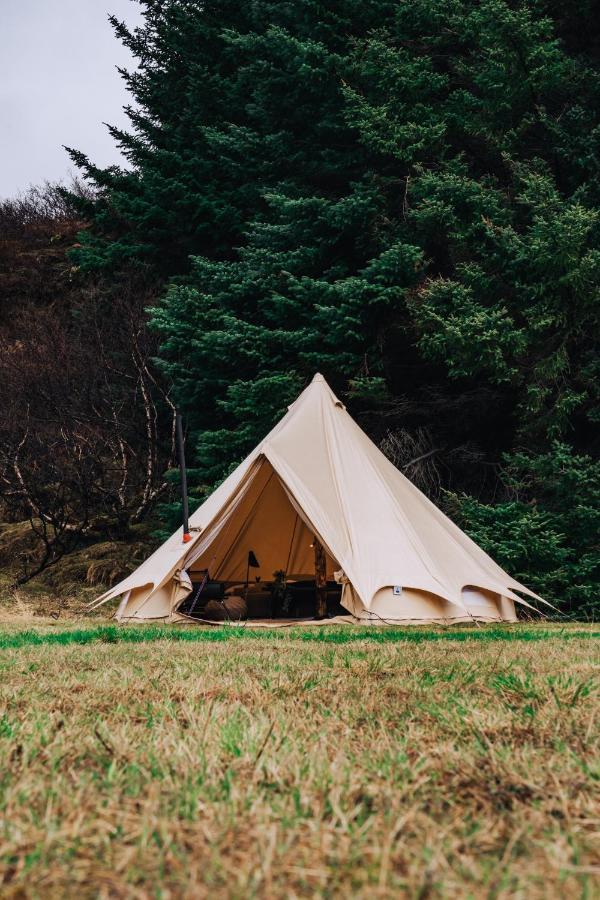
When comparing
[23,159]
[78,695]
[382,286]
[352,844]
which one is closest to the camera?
[352,844]

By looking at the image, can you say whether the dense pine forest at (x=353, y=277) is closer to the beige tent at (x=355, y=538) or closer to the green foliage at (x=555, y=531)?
the green foliage at (x=555, y=531)

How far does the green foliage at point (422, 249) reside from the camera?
9.13 m

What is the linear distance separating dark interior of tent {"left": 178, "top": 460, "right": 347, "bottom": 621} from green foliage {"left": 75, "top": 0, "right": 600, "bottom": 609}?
89cm

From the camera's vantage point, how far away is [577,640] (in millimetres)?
4973

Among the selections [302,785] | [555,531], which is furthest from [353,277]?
[302,785]

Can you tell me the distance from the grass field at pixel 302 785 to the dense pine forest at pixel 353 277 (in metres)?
6.63

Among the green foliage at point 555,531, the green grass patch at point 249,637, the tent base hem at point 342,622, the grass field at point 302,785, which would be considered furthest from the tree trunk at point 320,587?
the grass field at point 302,785

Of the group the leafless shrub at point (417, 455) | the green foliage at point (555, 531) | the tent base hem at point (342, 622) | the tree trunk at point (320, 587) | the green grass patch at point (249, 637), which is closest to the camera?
the green grass patch at point (249, 637)

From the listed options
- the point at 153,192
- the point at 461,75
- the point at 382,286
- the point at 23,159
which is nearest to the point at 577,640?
the point at 382,286

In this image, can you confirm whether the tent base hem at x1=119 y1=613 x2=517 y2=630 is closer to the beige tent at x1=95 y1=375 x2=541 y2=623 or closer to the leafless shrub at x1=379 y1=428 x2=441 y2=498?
the beige tent at x1=95 y1=375 x2=541 y2=623

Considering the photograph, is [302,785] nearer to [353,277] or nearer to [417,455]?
[353,277]

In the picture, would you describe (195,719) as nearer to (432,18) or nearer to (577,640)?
(577,640)

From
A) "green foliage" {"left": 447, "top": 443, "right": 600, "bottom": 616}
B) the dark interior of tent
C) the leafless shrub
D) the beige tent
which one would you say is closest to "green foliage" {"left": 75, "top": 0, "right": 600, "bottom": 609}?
"green foliage" {"left": 447, "top": 443, "right": 600, "bottom": 616}

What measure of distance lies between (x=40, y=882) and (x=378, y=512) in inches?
281
